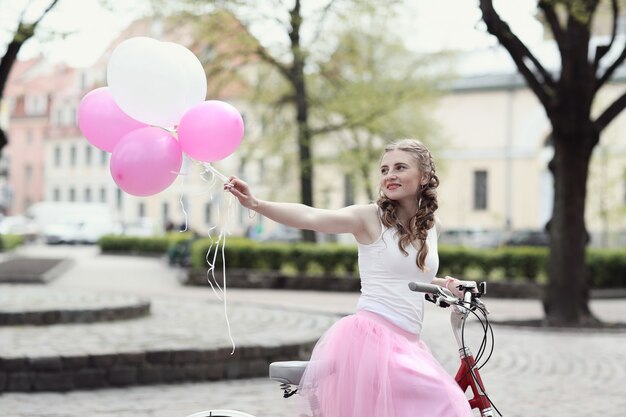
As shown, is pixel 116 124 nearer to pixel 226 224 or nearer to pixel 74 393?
pixel 226 224

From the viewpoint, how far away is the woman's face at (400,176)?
13.7 ft

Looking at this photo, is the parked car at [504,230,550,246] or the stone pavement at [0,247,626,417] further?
the parked car at [504,230,550,246]

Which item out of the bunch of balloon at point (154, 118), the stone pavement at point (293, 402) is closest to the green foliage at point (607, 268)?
the stone pavement at point (293, 402)

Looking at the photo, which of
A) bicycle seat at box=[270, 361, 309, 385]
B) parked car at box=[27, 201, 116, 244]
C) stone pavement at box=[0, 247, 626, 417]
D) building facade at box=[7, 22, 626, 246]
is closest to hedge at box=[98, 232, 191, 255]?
building facade at box=[7, 22, 626, 246]

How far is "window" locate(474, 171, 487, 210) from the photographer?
52938 mm

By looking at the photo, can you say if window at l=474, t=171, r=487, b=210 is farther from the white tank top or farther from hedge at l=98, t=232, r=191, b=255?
the white tank top

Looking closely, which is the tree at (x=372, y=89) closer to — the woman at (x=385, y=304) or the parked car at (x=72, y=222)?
the woman at (x=385, y=304)

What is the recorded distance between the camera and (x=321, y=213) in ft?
13.5

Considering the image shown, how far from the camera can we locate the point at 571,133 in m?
14.2

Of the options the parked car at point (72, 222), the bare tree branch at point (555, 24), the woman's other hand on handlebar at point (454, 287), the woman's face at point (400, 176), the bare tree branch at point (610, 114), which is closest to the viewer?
the woman's face at point (400, 176)

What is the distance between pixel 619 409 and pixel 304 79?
63.5 feet

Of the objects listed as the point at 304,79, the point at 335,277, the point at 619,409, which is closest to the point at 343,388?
the point at 619,409

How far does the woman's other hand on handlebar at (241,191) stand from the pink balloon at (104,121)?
A: 824 mm

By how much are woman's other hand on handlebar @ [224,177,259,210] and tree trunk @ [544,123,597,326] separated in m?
10.8
